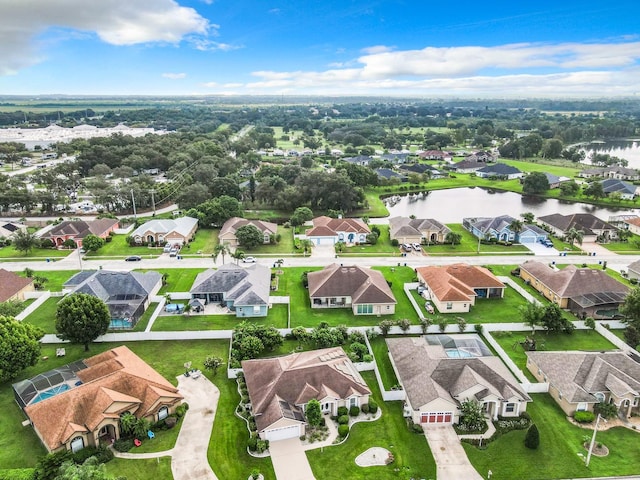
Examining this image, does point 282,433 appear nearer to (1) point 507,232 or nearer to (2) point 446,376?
(2) point 446,376

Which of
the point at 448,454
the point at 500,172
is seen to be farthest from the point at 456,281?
the point at 500,172

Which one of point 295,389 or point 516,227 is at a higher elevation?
point 516,227

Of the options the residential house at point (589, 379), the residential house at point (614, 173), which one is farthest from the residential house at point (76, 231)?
the residential house at point (614, 173)

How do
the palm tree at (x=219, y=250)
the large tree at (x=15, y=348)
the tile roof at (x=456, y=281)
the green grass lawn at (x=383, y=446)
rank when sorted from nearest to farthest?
the green grass lawn at (x=383, y=446) → the large tree at (x=15, y=348) → the tile roof at (x=456, y=281) → the palm tree at (x=219, y=250)

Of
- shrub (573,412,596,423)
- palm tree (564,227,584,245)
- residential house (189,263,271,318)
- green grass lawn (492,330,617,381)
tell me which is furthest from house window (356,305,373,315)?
palm tree (564,227,584,245)

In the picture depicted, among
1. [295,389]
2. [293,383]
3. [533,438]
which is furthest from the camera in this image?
[293,383]

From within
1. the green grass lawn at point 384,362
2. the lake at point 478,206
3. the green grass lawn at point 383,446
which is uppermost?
the green grass lawn at point 384,362

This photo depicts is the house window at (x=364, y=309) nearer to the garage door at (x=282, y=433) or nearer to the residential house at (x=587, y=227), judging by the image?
the garage door at (x=282, y=433)

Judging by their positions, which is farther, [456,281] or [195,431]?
[456,281]
